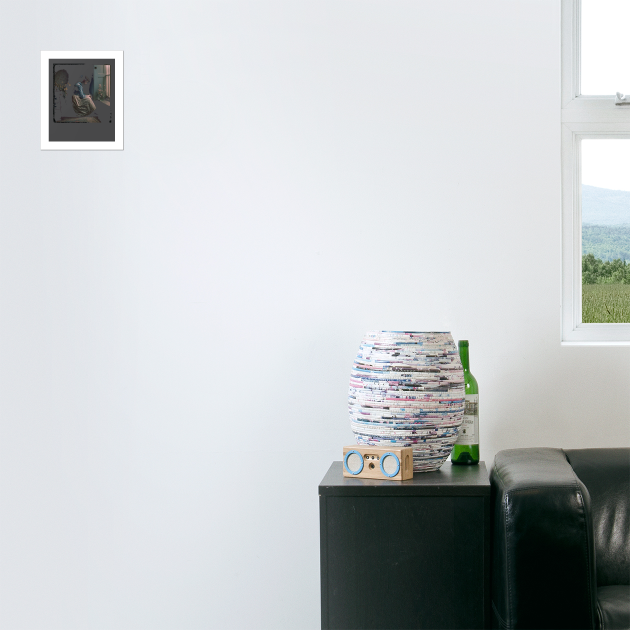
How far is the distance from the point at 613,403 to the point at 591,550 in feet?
2.86

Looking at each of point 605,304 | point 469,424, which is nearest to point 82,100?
point 469,424

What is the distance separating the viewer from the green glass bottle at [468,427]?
1957mm

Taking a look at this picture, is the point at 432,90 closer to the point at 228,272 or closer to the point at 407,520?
→ the point at 228,272

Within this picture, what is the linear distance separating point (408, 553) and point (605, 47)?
1791 mm

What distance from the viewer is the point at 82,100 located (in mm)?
2328

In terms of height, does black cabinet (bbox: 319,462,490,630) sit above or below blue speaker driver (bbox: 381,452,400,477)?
below

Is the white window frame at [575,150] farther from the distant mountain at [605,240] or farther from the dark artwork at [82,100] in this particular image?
the dark artwork at [82,100]

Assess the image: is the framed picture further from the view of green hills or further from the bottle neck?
the view of green hills

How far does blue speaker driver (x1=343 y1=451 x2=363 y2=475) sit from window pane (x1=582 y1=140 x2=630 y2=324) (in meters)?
1.02

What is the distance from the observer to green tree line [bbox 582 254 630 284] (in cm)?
236

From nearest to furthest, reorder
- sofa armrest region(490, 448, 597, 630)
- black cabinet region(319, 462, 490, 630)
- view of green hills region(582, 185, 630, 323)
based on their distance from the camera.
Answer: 1. sofa armrest region(490, 448, 597, 630)
2. black cabinet region(319, 462, 490, 630)
3. view of green hills region(582, 185, 630, 323)

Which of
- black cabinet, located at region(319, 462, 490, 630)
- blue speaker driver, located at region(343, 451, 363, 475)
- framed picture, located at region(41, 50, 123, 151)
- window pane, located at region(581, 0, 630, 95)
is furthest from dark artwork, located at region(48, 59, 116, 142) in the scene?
window pane, located at region(581, 0, 630, 95)

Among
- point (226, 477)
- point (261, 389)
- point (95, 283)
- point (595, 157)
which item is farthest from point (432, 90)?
point (226, 477)

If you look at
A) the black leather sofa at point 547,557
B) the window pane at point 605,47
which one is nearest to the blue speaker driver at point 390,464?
the black leather sofa at point 547,557
